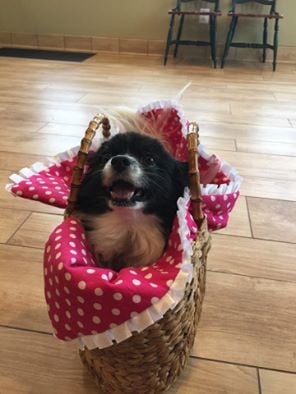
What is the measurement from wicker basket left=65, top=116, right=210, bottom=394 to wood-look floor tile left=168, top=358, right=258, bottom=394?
0.03 metres

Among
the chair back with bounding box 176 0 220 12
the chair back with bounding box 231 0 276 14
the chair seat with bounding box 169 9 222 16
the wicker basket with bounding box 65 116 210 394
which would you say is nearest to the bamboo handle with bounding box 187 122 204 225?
the wicker basket with bounding box 65 116 210 394

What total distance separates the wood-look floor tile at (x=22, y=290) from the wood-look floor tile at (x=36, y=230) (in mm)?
32

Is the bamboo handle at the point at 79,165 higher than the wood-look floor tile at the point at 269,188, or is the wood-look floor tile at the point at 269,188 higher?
the bamboo handle at the point at 79,165

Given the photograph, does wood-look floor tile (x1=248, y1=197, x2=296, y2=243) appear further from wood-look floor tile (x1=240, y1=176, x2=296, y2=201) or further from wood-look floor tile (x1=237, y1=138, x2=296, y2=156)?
wood-look floor tile (x1=237, y1=138, x2=296, y2=156)

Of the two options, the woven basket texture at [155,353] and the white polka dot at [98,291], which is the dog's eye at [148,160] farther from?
the white polka dot at [98,291]

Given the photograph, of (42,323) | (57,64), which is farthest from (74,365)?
(57,64)

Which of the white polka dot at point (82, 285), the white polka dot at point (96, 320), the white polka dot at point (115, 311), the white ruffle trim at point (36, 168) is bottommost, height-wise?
the white polka dot at point (96, 320)

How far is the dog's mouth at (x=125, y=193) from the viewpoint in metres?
0.72

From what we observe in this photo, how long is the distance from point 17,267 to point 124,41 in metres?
3.77

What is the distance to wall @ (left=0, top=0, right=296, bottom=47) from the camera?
411 cm

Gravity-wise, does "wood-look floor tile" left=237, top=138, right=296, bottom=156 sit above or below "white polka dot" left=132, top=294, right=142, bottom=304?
below

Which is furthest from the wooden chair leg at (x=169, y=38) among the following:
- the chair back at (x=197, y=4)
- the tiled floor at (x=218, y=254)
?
the tiled floor at (x=218, y=254)

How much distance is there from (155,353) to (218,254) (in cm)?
55

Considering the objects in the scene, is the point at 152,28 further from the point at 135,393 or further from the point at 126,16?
the point at 135,393
